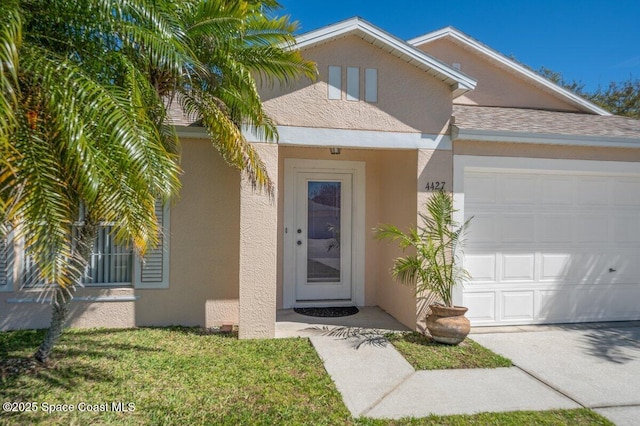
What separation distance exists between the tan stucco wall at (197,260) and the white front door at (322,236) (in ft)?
5.57

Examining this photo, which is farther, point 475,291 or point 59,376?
point 475,291

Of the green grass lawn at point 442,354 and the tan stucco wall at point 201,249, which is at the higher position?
the tan stucco wall at point 201,249

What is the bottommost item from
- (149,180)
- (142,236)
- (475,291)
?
(475,291)

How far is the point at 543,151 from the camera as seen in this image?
7.29m

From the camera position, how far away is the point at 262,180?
5871 mm

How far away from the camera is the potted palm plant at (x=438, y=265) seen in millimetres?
6219

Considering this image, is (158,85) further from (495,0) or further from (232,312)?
(495,0)

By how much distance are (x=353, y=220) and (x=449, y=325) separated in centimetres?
332

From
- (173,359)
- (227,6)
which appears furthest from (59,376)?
(227,6)

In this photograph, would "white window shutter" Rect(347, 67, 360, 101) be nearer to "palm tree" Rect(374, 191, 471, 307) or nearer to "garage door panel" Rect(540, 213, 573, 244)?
"palm tree" Rect(374, 191, 471, 307)

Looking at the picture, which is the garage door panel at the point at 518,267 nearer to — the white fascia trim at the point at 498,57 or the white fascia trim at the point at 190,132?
the white fascia trim at the point at 498,57

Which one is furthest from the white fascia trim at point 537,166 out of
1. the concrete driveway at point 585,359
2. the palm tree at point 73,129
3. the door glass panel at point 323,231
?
the palm tree at point 73,129

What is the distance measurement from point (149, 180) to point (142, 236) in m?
0.57

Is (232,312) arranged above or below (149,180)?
below
